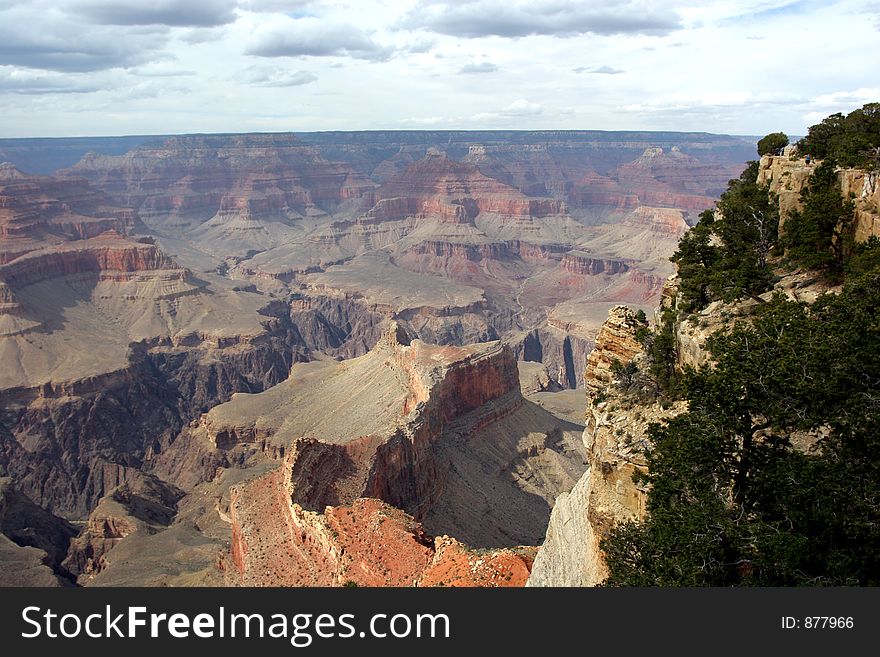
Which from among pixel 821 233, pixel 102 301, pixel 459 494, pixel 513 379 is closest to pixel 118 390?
pixel 102 301

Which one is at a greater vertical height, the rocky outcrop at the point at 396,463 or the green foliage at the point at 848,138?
the green foliage at the point at 848,138

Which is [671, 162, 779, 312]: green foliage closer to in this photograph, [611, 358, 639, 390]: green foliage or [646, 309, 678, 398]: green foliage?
[646, 309, 678, 398]: green foliage

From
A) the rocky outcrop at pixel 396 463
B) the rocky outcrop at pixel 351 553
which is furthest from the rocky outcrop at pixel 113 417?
the rocky outcrop at pixel 351 553

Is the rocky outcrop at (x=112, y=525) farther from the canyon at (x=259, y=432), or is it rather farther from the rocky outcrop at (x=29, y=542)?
the rocky outcrop at (x=29, y=542)

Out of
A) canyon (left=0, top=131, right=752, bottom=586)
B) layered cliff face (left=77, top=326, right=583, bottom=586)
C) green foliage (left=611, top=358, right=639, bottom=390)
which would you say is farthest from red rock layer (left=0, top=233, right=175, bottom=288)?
green foliage (left=611, top=358, right=639, bottom=390)

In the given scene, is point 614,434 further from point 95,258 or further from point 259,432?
point 95,258

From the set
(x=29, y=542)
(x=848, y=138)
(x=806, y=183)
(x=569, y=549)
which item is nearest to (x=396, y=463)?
(x=569, y=549)
